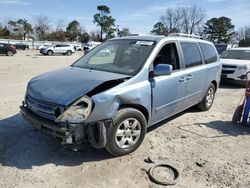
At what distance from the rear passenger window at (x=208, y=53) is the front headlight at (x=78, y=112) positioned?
3.65 meters

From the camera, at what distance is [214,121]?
5.82 metres

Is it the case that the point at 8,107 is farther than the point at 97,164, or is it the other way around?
the point at 8,107

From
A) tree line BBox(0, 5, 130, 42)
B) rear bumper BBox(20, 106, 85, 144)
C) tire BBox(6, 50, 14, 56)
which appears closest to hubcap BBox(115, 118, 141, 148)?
rear bumper BBox(20, 106, 85, 144)

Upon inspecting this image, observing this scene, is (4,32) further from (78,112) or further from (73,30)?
(78,112)

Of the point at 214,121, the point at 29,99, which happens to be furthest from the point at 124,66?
the point at 214,121

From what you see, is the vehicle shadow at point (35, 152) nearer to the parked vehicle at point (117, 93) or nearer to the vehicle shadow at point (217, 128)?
the parked vehicle at point (117, 93)

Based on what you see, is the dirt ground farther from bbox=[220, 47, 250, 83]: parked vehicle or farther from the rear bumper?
bbox=[220, 47, 250, 83]: parked vehicle

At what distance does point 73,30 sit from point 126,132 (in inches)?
3297

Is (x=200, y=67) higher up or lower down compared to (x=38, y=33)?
lower down

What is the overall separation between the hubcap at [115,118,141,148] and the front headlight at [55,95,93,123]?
0.63 m

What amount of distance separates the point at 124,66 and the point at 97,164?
1.66 meters

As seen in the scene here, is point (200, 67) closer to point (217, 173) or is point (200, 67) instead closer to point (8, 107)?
point (217, 173)

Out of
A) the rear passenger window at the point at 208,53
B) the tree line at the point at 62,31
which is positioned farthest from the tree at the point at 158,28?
the rear passenger window at the point at 208,53

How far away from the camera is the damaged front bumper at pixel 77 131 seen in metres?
3.36
